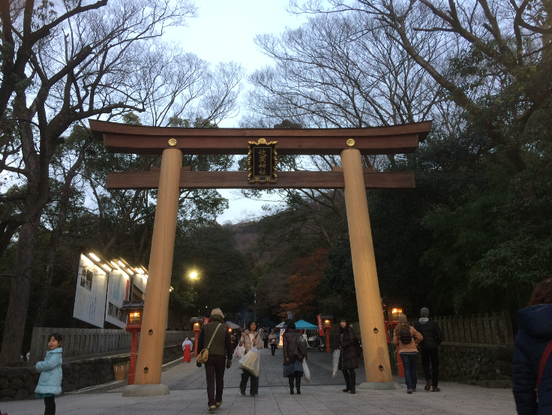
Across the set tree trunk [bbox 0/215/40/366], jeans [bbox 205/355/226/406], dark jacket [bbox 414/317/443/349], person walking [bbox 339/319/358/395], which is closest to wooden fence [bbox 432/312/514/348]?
dark jacket [bbox 414/317/443/349]

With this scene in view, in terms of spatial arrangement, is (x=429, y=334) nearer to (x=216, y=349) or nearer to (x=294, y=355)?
(x=294, y=355)

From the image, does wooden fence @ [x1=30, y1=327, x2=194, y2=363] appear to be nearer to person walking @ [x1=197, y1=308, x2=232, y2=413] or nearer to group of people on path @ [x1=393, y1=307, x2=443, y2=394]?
person walking @ [x1=197, y1=308, x2=232, y2=413]

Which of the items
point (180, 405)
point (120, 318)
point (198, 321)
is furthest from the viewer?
point (198, 321)

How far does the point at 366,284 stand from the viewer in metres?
9.73

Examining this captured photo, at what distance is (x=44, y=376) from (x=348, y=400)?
4.51 m

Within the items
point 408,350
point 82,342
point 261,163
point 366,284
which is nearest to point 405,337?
point 408,350

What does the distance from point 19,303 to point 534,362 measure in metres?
12.6

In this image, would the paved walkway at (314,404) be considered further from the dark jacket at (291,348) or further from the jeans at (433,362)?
the dark jacket at (291,348)

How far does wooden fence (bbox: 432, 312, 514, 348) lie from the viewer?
30.8 feet

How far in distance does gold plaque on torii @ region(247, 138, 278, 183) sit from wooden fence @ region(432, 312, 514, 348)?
572 centimetres

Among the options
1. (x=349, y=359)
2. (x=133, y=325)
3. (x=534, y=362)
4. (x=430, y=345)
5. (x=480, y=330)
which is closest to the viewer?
(x=534, y=362)

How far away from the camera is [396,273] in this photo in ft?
48.6

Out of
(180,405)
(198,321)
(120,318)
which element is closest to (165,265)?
(180,405)

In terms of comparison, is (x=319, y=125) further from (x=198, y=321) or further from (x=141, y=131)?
(x=198, y=321)
